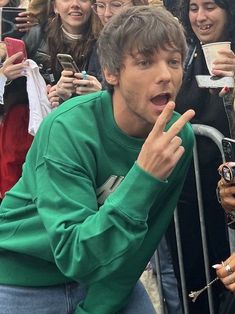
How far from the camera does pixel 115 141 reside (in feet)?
7.70

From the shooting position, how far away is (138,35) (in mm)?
2242

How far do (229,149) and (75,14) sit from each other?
6.41 feet

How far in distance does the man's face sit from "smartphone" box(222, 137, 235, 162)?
35cm

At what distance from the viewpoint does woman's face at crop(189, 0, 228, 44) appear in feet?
11.4

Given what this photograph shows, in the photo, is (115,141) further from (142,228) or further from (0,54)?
(0,54)

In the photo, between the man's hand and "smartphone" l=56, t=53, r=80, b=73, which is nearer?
the man's hand

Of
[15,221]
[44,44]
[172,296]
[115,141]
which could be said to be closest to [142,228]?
[115,141]

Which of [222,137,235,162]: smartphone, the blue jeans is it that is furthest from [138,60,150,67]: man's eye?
the blue jeans

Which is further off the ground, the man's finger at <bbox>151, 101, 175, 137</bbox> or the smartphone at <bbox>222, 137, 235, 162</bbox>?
the man's finger at <bbox>151, 101, 175, 137</bbox>

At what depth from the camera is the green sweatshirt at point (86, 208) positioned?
2.08 meters

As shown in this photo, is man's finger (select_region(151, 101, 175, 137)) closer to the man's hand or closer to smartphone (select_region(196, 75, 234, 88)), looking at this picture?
the man's hand


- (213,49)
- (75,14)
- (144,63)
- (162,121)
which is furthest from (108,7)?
(162,121)

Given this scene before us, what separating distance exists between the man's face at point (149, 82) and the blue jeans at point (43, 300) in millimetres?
688

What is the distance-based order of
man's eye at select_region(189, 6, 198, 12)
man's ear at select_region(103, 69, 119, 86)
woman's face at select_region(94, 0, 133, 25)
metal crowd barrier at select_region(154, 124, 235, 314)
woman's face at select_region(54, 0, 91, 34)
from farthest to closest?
1. woman's face at select_region(54, 0, 91, 34)
2. woman's face at select_region(94, 0, 133, 25)
3. man's eye at select_region(189, 6, 198, 12)
4. metal crowd barrier at select_region(154, 124, 235, 314)
5. man's ear at select_region(103, 69, 119, 86)
